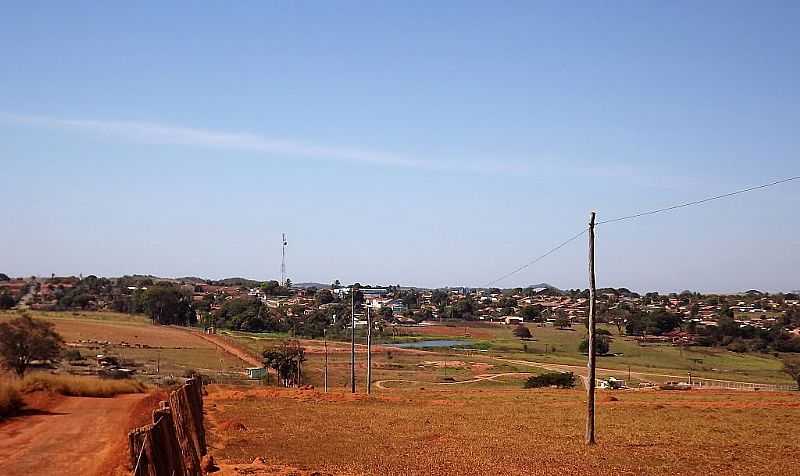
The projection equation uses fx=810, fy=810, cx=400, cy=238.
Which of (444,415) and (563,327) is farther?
(563,327)

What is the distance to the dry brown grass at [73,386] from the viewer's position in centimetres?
3991

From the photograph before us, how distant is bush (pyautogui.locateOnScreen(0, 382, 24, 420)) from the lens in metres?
32.0

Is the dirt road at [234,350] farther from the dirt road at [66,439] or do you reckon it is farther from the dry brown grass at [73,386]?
the dirt road at [66,439]

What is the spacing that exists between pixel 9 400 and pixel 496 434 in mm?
19598

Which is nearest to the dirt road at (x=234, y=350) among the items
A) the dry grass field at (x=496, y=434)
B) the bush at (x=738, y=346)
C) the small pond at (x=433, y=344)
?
the small pond at (x=433, y=344)

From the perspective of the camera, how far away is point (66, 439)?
1033 inches

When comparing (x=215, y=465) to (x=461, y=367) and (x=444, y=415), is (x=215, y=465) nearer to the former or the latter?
(x=444, y=415)

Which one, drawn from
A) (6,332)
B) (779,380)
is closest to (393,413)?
(6,332)

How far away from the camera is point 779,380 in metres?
82.4

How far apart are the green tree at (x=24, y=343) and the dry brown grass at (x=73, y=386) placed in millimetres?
11470

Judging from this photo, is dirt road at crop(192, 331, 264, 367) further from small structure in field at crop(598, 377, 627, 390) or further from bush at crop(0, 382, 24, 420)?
bush at crop(0, 382, 24, 420)

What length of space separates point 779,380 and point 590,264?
63791mm

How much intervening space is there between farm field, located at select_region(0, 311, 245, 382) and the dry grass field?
22.6 meters

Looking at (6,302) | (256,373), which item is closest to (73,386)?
(256,373)
